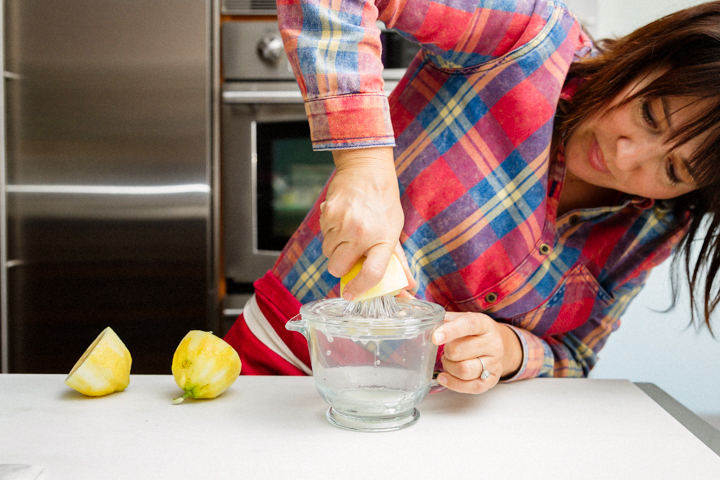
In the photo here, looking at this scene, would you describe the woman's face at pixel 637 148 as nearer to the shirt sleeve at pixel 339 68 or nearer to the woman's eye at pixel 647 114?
the woman's eye at pixel 647 114

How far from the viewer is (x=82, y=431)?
0.57m

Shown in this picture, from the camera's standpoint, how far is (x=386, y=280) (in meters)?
0.54

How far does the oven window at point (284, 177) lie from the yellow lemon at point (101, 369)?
106 centimetres

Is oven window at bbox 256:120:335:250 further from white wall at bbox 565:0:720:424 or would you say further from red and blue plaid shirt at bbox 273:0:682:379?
white wall at bbox 565:0:720:424

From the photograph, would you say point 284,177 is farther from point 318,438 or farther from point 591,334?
point 318,438

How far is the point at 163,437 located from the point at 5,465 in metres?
0.13

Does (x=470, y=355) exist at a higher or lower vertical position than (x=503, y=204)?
lower

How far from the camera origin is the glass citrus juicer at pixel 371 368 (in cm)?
57

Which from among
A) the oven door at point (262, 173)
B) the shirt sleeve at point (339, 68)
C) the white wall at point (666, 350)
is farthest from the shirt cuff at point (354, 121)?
the white wall at point (666, 350)

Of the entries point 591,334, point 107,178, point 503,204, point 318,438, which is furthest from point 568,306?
point 107,178

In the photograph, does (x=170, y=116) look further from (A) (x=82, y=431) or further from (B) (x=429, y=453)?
(B) (x=429, y=453)

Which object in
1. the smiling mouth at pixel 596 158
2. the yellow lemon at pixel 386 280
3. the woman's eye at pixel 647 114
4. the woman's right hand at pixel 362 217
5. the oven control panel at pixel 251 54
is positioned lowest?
the yellow lemon at pixel 386 280

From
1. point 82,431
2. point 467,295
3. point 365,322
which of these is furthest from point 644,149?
point 82,431

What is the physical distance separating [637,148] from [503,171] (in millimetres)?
165
